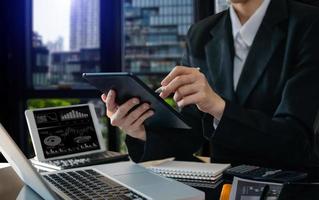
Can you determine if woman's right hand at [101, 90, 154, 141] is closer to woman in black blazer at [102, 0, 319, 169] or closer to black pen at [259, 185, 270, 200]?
woman in black blazer at [102, 0, 319, 169]

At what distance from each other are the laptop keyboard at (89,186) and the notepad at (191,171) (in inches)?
7.8

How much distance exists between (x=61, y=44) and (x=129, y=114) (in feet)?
6.65

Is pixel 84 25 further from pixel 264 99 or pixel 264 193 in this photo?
pixel 264 193

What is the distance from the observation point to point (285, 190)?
690 millimetres

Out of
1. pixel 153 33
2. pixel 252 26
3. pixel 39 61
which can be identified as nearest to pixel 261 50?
pixel 252 26

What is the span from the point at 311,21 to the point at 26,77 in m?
2.25

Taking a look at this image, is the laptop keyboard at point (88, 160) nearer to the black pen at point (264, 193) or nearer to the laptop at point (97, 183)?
the laptop at point (97, 183)

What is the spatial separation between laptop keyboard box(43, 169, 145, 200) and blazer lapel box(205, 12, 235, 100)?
2.00ft

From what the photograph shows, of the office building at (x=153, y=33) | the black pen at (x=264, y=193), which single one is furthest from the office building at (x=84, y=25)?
the black pen at (x=264, y=193)

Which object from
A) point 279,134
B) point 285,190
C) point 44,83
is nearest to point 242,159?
point 279,134

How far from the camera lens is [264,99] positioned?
132cm

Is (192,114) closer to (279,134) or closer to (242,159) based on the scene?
(242,159)

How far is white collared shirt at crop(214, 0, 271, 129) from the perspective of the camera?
1.35 meters

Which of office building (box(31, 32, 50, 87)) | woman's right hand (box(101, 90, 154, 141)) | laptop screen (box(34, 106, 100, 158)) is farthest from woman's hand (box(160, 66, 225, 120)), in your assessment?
office building (box(31, 32, 50, 87))
